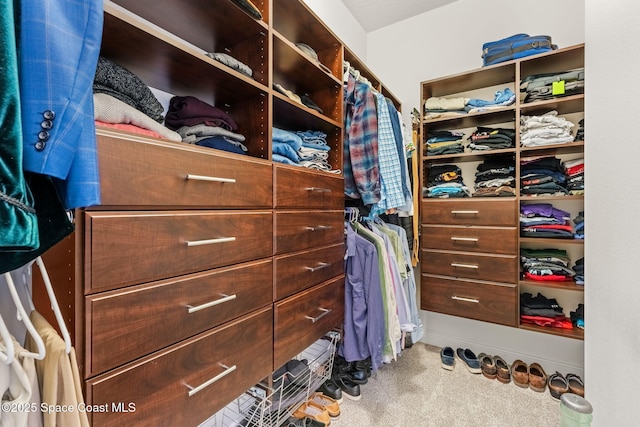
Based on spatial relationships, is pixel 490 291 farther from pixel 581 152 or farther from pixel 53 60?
pixel 53 60

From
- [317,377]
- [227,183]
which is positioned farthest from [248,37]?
[317,377]

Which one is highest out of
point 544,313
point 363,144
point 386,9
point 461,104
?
point 386,9

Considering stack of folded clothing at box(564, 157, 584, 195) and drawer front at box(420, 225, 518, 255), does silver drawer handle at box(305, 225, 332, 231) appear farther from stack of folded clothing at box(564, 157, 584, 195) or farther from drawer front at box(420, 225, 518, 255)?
stack of folded clothing at box(564, 157, 584, 195)

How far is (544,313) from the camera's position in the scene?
5.92 feet

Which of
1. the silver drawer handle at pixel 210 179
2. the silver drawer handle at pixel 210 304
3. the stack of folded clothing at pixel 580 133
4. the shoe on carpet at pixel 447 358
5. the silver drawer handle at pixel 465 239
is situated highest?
the stack of folded clothing at pixel 580 133

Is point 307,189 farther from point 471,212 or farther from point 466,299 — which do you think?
point 466,299

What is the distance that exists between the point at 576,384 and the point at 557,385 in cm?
11

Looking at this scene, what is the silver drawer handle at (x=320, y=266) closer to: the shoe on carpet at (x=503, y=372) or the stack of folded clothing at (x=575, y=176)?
the shoe on carpet at (x=503, y=372)

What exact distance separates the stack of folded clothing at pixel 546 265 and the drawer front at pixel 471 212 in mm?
289

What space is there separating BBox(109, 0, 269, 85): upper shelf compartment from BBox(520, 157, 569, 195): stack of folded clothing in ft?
5.91

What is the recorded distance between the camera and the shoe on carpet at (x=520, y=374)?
1770 millimetres

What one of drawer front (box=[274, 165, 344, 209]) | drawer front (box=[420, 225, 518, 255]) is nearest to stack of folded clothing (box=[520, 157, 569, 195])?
drawer front (box=[420, 225, 518, 255])

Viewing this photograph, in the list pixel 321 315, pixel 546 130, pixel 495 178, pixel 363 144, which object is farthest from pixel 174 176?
pixel 546 130

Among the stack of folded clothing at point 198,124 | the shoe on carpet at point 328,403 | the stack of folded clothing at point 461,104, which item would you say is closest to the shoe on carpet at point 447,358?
the shoe on carpet at point 328,403
